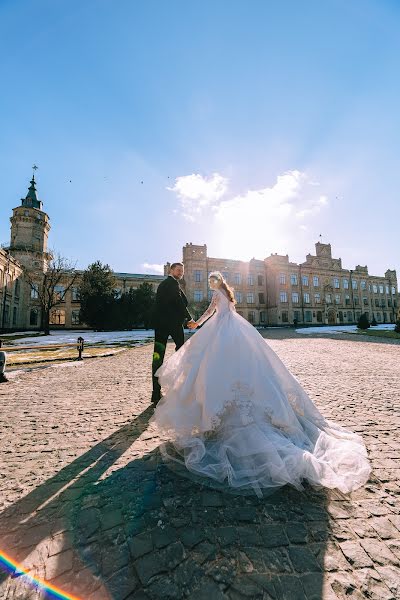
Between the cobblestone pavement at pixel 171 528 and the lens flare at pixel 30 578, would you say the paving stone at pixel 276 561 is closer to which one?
the cobblestone pavement at pixel 171 528

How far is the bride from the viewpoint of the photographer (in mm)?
2238

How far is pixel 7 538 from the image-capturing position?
1745mm

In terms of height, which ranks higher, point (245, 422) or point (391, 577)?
point (245, 422)

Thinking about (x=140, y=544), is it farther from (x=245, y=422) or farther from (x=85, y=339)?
(x=85, y=339)

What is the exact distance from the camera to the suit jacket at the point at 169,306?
16.1 feet

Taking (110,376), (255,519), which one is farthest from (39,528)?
(110,376)

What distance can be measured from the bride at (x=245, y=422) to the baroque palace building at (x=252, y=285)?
30.6 meters

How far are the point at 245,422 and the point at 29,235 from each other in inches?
2000

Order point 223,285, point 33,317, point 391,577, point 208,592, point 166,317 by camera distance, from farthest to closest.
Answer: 1. point 33,317
2. point 166,317
3. point 223,285
4. point 391,577
5. point 208,592

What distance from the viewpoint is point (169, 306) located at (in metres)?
4.96

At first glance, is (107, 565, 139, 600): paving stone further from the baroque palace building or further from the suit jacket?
the baroque palace building

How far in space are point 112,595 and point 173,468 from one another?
4.12ft

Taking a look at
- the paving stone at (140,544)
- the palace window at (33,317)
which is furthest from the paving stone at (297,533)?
the palace window at (33,317)

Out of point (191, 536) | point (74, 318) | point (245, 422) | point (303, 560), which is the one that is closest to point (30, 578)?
point (191, 536)
